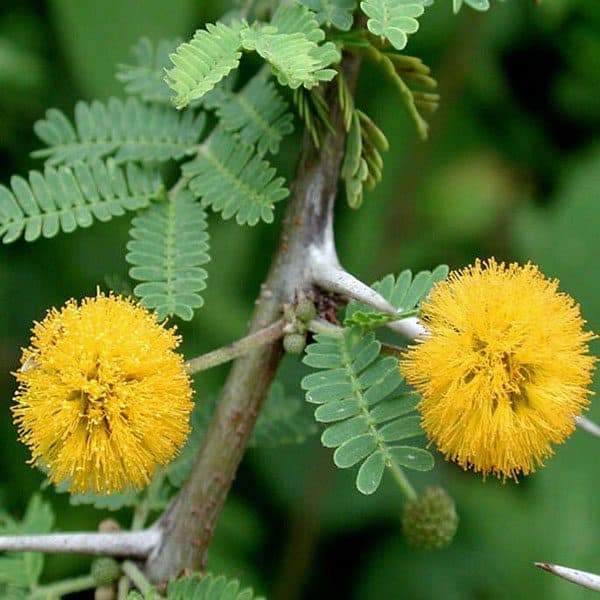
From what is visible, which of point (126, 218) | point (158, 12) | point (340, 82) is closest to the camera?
point (340, 82)

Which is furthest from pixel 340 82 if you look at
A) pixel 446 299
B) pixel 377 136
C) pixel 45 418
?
pixel 45 418

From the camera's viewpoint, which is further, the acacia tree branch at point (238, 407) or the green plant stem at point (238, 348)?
the acacia tree branch at point (238, 407)

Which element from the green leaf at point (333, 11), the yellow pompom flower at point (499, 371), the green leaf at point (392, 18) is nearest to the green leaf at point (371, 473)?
the yellow pompom flower at point (499, 371)

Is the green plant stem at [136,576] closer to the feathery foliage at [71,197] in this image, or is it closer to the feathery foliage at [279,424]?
the feathery foliage at [279,424]

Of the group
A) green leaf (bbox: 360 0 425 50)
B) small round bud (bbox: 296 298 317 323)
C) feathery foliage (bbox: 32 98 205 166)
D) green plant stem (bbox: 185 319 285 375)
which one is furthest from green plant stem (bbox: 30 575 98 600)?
green leaf (bbox: 360 0 425 50)

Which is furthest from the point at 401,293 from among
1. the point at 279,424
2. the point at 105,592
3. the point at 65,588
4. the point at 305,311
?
the point at 65,588

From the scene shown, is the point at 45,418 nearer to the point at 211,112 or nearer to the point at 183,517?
the point at 183,517
